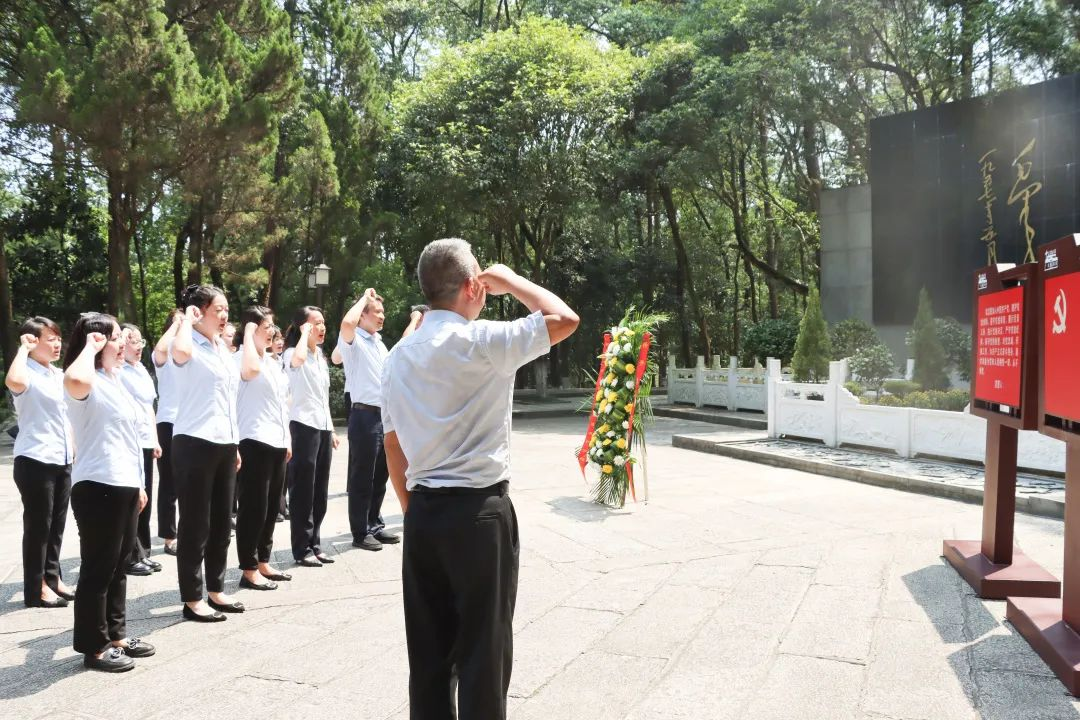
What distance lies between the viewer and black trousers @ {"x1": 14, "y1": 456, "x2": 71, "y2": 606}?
182 inches

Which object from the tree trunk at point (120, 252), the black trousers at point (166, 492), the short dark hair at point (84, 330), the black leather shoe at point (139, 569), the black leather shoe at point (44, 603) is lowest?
the black leather shoe at point (44, 603)

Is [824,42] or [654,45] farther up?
[654,45]

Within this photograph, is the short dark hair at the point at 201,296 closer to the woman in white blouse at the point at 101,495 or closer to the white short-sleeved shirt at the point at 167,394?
the woman in white blouse at the point at 101,495

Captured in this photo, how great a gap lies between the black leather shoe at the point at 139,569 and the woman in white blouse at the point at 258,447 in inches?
29.5

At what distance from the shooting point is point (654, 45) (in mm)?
20375

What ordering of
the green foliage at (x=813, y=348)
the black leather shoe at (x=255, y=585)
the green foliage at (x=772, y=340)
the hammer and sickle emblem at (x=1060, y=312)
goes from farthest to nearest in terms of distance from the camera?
the green foliage at (x=772, y=340) → the green foliage at (x=813, y=348) → the black leather shoe at (x=255, y=585) → the hammer and sickle emblem at (x=1060, y=312)

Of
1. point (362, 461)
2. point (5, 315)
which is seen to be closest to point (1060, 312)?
point (362, 461)

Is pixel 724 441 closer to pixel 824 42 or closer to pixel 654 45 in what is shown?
pixel 824 42

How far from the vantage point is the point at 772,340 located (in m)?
17.1

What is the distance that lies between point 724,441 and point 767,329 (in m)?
6.56

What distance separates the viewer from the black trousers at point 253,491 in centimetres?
473

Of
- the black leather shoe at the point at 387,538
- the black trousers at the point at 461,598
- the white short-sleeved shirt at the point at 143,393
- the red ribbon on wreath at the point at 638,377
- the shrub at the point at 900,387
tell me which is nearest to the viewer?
the black trousers at the point at 461,598

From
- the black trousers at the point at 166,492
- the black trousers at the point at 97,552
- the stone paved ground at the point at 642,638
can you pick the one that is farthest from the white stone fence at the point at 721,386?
the black trousers at the point at 97,552

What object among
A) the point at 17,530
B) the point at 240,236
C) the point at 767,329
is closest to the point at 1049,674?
the point at 17,530
